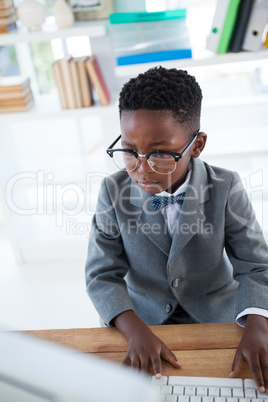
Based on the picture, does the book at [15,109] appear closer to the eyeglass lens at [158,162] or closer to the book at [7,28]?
the book at [7,28]

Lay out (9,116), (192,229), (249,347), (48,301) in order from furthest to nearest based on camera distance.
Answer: (48,301)
(9,116)
(192,229)
(249,347)

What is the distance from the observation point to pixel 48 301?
235cm

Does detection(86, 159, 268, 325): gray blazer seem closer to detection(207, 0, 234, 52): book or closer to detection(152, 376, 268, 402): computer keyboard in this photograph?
detection(152, 376, 268, 402): computer keyboard

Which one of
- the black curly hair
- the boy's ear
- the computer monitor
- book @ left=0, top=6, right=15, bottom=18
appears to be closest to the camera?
the computer monitor

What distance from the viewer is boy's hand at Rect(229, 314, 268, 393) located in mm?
824

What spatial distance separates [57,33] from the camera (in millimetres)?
1971

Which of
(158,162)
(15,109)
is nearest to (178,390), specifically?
(158,162)

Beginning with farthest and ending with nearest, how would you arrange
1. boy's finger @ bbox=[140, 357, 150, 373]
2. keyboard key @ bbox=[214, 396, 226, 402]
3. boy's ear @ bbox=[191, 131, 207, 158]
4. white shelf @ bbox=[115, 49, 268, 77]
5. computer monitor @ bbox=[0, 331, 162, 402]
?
white shelf @ bbox=[115, 49, 268, 77] < boy's ear @ bbox=[191, 131, 207, 158] < boy's finger @ bbox=[140, 357, 150, 373] < keyboard key @ bbox=[214, 396, 226, 402] < computer monitor @ bbox=[0, 331, 162, 402]

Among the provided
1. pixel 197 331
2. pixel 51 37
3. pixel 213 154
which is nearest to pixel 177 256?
pixel 197 331

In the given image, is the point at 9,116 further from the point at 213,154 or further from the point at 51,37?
the point at 213,154

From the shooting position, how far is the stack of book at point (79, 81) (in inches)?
83.5

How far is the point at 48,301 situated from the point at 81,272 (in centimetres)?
28

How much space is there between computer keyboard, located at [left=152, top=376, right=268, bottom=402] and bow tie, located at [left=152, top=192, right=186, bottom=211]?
45 centimetres

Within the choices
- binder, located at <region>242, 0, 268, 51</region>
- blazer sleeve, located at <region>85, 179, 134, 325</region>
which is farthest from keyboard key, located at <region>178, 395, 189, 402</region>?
binder, located at <region>242, 0, 268, 51</region>
